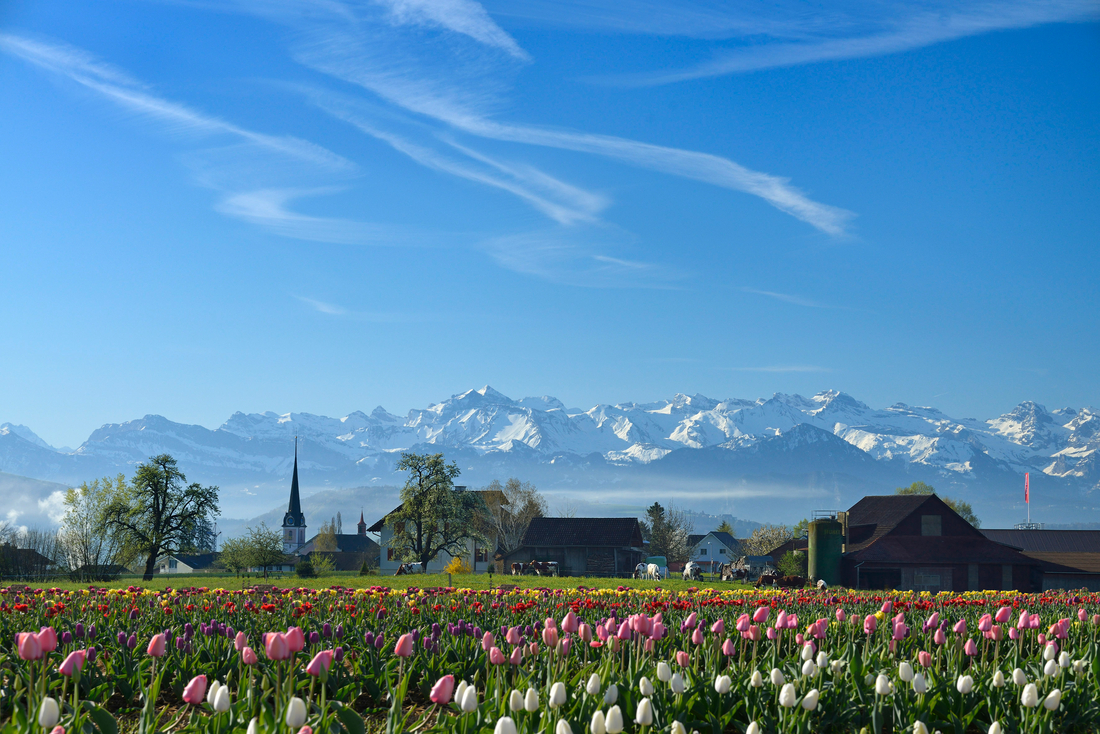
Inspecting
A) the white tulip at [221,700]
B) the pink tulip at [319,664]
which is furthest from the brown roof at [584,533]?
the white tulip at [221,700]

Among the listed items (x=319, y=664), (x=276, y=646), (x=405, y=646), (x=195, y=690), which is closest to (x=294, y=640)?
(x=276, y=646)

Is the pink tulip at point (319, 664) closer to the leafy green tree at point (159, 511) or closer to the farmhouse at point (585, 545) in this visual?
the leafy green tree at point (159, 511)

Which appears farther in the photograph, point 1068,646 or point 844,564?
point 844,564

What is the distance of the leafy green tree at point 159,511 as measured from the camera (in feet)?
207

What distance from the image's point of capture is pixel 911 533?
2445 inches

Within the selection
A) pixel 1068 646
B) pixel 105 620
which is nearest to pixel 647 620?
pixel 1068 646

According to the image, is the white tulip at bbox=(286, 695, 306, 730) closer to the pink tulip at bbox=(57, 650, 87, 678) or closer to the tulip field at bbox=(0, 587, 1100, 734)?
the tulip field at bbox=(0, 587, 1100, 734)

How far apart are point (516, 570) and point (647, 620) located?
56.9 metres

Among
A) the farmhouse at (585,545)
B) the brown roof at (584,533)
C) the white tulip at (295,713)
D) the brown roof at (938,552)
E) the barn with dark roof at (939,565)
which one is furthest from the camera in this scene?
the brown roof at (584,533)

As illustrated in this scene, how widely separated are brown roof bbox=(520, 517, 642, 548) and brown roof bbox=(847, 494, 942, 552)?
17.9 metres

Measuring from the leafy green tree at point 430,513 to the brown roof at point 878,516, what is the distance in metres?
25.7

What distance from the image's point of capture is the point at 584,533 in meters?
76.8

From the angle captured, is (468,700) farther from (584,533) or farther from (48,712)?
(584,533)

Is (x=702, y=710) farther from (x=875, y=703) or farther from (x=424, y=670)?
(x=424, y=670)
